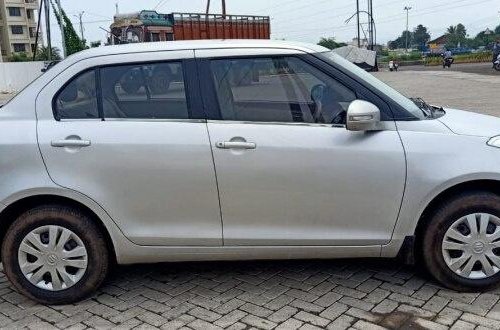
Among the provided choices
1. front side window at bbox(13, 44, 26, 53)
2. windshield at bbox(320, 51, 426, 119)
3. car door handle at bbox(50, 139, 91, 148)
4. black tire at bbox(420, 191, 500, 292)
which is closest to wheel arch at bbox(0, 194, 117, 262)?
car door handle at bbox(50, 139, 91, 148)

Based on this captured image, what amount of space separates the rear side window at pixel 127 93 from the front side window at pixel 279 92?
287 millimetres

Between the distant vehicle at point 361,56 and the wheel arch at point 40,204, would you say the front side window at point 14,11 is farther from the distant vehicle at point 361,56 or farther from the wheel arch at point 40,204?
the wheel arch at point 40,204

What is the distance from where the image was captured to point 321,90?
10.5ft

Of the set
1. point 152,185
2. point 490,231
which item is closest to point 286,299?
point 152,185

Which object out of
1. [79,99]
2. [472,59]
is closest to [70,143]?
[79,99]

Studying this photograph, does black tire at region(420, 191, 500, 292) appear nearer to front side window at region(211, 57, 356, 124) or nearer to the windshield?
the windshield

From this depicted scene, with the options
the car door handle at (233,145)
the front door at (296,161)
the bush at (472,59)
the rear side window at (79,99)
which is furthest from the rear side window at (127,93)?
the bush at (472,59)

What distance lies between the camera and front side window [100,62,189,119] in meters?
3.20

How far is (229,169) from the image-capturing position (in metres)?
3.08

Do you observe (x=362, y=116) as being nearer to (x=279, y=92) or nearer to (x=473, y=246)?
(x=279, y=92)

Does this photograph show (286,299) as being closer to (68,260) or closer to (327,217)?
(327,217)

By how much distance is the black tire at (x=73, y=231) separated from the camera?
10.5 feet

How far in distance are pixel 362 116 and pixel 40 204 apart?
7.06ft

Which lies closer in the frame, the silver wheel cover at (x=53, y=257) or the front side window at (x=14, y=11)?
the silver wheel cover at (x=53, y=257)
